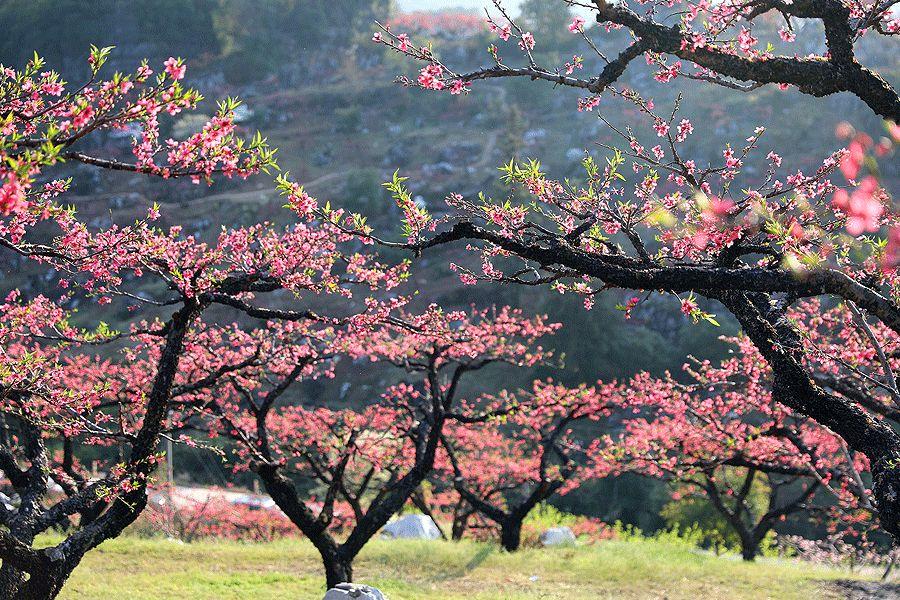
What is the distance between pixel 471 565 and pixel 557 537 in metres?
3.60

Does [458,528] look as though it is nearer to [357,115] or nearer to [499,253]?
[499,253]

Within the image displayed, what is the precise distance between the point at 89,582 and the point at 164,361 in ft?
18.0

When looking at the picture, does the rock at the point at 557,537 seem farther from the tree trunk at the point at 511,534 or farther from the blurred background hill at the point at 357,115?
the blurred background hill at the point at 357,115

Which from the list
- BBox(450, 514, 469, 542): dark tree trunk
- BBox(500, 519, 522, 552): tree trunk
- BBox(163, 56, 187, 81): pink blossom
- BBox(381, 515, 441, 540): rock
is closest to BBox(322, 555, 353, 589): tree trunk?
BBox(500, 519, 522, 552): tree trunk

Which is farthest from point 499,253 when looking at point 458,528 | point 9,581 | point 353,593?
point 458,528

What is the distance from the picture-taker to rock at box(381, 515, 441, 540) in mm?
18375

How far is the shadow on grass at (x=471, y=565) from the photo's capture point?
12977 millimetres

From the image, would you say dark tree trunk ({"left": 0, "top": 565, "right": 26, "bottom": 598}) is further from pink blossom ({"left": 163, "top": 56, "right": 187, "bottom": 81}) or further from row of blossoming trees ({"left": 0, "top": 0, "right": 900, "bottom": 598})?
pink blossom ({"left": 163, "top": 56, "right": 187, "bottom": 81})

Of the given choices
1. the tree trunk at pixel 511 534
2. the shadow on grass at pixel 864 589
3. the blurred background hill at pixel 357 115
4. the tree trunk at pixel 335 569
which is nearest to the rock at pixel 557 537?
the tree trunk at pixel 511 534

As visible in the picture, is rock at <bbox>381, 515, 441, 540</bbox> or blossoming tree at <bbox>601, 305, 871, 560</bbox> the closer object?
blossoming tree at <bbox>601, 305, 871, 560</bbox>

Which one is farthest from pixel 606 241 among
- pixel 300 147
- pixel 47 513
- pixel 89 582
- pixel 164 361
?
pixel 300 147

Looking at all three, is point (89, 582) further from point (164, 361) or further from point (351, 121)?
→ point (351, 121)

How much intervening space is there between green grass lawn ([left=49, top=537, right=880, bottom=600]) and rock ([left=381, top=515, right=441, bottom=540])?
2699 mm

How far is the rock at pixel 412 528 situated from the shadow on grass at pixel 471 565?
11.0 ft
